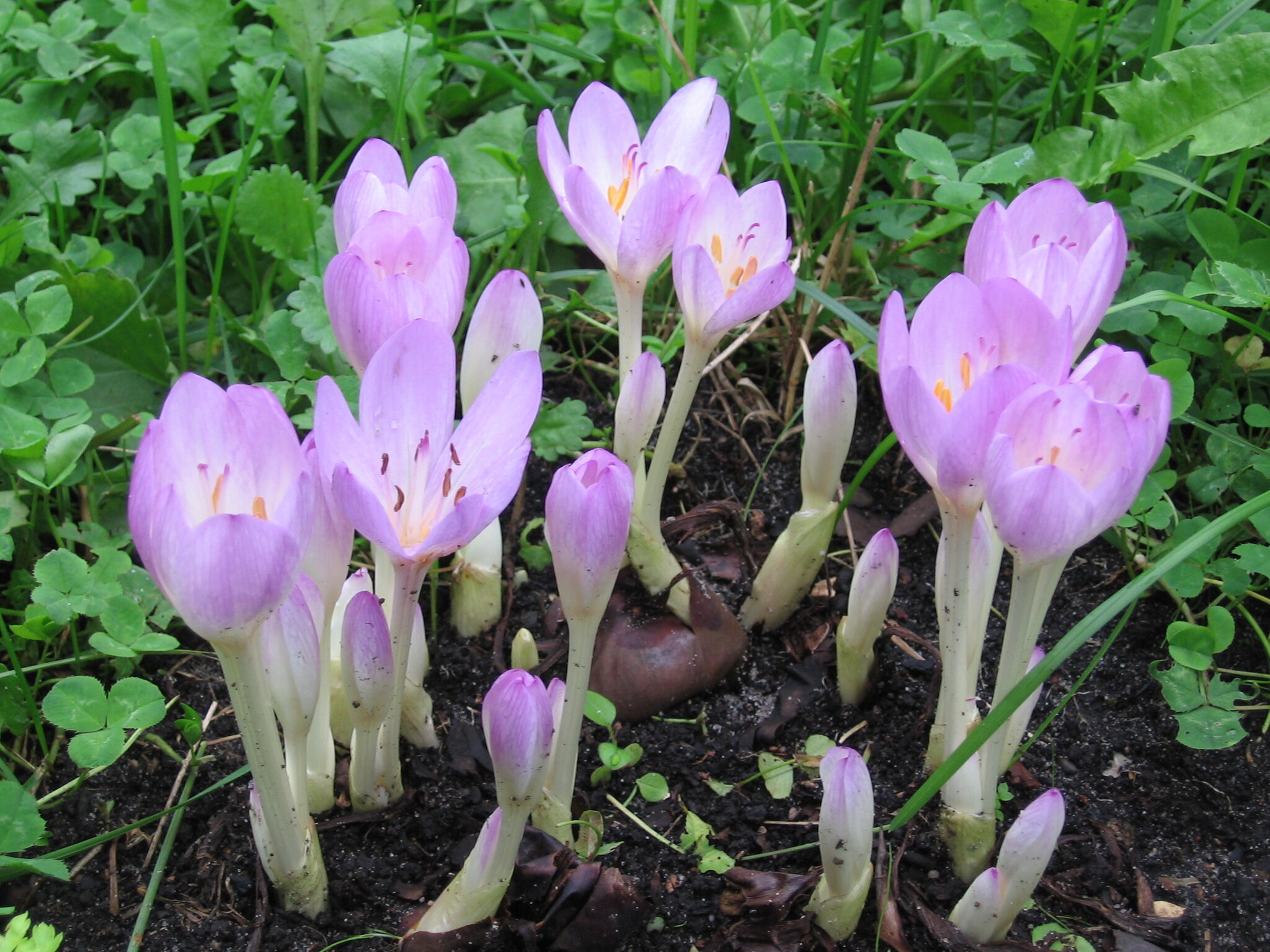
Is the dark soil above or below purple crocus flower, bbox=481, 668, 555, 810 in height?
below

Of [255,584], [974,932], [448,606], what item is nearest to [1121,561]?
[974,932]

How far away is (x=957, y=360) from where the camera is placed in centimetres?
123

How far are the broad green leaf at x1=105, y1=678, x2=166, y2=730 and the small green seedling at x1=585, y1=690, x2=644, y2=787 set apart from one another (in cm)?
51

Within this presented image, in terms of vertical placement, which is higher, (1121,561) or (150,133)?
(150,133)

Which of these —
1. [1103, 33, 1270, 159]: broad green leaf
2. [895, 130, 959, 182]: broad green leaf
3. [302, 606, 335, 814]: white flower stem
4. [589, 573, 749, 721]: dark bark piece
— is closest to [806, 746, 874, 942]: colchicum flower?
[589, 573, 749, 721]: dark bark piece

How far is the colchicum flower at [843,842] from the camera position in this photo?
3.93 feet

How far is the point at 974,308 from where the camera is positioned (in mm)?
1207

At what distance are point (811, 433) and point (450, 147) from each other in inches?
42.6

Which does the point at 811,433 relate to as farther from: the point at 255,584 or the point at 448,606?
the point at 255,584

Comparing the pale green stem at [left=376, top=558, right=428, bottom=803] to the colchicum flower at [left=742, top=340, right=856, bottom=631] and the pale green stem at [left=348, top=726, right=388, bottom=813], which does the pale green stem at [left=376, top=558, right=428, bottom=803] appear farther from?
the colchicum flower at [left=742, top=340, right=856, bottom=631]

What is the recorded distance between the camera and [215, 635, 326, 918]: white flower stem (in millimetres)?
1076

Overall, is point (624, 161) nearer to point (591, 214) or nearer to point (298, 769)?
point (591, 214)

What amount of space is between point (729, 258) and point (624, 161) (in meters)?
0.22

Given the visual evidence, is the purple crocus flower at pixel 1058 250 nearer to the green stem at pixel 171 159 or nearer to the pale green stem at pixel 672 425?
the pale green stem at pixel 672 425
